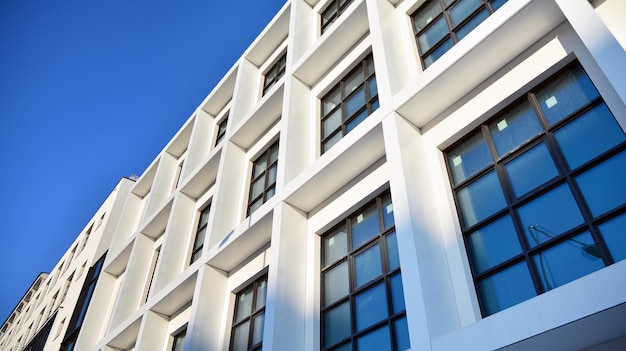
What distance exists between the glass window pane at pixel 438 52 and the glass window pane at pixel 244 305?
614 centimetres

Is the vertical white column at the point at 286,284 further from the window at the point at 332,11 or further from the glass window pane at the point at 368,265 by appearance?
the window at the point at 332,11

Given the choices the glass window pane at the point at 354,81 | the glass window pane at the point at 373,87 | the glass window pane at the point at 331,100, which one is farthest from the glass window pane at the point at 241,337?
the glass window pane at the point at 354,81

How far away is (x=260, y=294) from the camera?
10.8 m

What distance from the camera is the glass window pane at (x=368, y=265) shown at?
8.33 metres

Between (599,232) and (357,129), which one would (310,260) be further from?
(599,232)

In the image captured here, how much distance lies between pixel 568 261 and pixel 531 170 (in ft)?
4.86

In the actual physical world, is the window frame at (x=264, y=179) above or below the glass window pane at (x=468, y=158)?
above

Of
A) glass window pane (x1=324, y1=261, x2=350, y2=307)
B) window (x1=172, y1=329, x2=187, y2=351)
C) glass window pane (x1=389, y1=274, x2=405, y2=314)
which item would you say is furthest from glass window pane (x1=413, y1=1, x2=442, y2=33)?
window (x1=172, y1=329, x2=187, y2=351)

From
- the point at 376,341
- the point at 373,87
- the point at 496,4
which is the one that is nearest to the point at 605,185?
the point at 376,341

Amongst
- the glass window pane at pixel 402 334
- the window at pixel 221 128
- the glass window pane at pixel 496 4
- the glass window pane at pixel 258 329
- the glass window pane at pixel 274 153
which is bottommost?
the glass window pane at pixel 402 334

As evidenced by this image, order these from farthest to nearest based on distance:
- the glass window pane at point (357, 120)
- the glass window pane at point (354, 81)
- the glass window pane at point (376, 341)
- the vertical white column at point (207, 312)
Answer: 1. the glass window pane at point (354, 81)
2. the glass window pane at point (357, 120)
3. the vertical white column at point (207, 312)
4. the glass window pane at point (376, 341)

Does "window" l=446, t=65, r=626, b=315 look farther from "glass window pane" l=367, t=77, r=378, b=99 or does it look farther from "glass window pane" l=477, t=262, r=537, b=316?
"glass window pane" l=367, t=77, r=378, b=99

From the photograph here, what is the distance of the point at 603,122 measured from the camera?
6.32m

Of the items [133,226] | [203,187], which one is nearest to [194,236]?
[203,187]
